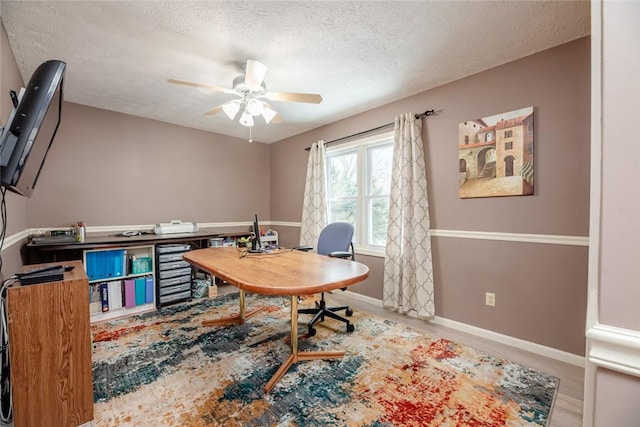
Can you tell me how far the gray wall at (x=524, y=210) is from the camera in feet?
6.72

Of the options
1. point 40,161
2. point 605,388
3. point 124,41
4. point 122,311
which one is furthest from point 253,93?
point 122,311

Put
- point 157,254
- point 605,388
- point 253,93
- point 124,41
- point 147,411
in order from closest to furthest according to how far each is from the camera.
A: point 605,388
point 147,411
point 124,41
point 253,93
point 157,254

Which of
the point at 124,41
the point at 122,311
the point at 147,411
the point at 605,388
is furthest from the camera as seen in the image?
the point at 122,311

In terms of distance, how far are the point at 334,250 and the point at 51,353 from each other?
2248 millimetres

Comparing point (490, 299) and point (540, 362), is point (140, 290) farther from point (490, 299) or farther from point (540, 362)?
point (540, 362)

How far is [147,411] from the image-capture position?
62.3 inches

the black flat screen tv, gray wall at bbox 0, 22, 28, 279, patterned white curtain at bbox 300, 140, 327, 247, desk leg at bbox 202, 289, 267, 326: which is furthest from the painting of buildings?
gray wall at bbox 0, 22, 28, 279

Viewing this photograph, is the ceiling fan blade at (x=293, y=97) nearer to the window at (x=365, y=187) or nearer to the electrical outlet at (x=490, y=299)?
the window at (x=365, y=187)

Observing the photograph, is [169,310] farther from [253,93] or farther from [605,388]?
[605,388]

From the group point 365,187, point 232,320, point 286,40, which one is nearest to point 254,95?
point 286,40

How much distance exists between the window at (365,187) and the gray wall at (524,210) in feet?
2.06

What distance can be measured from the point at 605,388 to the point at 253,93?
258 cm

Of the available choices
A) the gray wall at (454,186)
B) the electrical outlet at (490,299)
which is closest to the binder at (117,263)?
the gray wall at (454,186)

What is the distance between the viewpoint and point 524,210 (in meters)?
2.29
